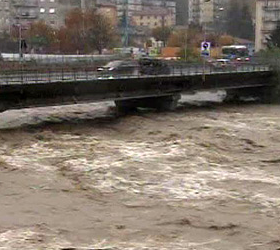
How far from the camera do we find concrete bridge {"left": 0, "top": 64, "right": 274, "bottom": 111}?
36094 millimetres

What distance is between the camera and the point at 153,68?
169ft

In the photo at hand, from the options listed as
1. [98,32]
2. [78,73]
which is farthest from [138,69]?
[98,32]

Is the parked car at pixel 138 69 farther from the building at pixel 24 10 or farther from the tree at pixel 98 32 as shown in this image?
the building at pixel 24 10

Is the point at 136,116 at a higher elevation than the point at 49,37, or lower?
lower

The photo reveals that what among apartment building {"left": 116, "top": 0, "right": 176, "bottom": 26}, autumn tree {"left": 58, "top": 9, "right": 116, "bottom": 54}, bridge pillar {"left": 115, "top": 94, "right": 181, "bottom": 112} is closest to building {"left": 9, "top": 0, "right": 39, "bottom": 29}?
autumn tree {"left": 58, "top": 9, "right": 116, "bottom": 54}

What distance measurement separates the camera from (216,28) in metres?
140

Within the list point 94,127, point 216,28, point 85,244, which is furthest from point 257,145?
point 216,28

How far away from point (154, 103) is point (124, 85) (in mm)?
6587

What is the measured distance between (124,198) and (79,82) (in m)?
18.7

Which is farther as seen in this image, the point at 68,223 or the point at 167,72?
the point at 167,72

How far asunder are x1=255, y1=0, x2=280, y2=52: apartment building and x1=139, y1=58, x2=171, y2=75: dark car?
226ft

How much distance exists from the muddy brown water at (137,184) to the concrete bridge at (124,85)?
6.32ft

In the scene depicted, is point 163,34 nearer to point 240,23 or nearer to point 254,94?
point 240,23

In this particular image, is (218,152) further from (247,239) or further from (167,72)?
(167,72)
